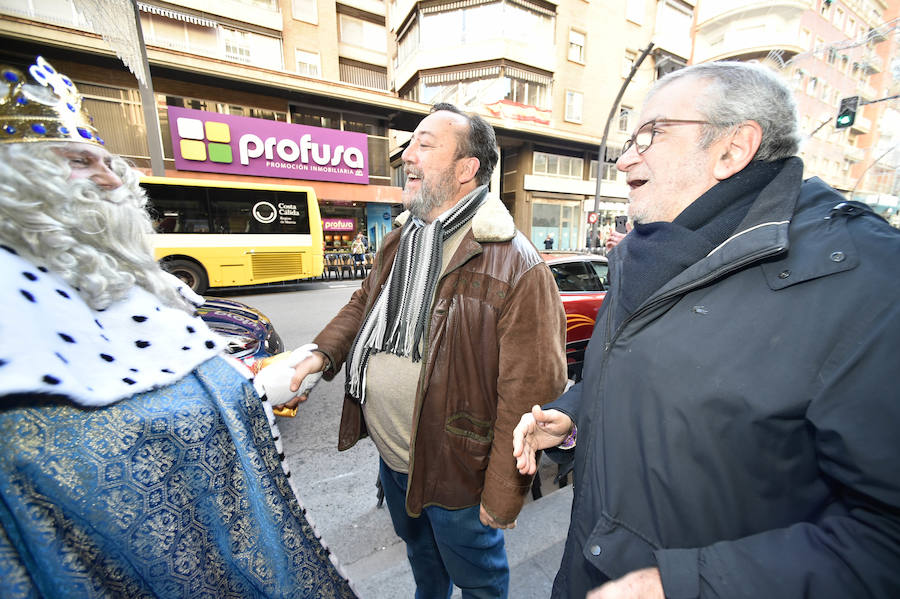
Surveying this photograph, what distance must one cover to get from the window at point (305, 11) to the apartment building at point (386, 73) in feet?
0.16

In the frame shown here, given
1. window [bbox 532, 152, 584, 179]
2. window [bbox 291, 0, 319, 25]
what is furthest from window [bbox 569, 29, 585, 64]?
window [bbox 291, 0, 319, 25]

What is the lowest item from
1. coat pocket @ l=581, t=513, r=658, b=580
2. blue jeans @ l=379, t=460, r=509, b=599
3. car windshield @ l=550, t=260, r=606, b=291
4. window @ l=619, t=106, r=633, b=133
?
blue jeans @ l=379, t=460, r=509, b=599

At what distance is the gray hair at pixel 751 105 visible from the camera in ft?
3.31

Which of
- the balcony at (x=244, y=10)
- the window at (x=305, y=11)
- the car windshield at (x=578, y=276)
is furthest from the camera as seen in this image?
the window at (x=305, y=11)

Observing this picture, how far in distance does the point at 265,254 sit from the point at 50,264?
1057 cm

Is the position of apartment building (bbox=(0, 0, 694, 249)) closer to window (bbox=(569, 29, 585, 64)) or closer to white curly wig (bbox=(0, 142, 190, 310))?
window (bbox=(569, 29, 585, 64))

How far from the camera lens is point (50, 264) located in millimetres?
867

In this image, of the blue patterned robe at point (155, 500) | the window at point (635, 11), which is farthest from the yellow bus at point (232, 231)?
the window at point (635, 11)

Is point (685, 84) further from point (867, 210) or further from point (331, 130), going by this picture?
point (331, 130)

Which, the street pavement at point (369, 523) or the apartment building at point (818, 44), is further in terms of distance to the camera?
the apartment building at point (818, 44)

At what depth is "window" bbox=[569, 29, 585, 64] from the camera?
2043cm

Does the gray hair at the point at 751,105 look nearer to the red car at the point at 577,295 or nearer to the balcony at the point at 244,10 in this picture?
the red car at the point at 577,295

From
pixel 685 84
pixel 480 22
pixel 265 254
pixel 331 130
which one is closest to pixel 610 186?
pixel 480 22

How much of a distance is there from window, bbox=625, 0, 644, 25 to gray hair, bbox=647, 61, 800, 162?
28120mm
